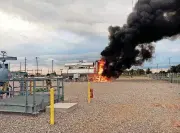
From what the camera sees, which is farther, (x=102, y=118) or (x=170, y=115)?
(x=170, y=115)

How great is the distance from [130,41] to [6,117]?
85.7ft

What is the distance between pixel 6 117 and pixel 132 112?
5230 mm

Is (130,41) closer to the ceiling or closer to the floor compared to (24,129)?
closer to the ceiling

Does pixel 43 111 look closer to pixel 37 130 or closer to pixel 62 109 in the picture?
pixel 62 109

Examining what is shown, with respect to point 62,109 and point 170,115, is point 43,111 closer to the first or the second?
point 62,109

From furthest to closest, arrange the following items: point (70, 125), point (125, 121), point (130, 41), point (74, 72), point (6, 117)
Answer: point (74, 72), point (130, 41), point (6, 117), point (125, 121), point (70, 125)

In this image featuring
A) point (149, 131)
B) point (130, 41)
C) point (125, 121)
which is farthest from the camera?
point (130, 41)

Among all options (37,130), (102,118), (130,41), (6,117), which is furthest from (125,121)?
(130,41)

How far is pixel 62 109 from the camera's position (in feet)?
45.7

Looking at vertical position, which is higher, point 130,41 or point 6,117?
point 130,41

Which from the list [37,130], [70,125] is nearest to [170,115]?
[70,125]

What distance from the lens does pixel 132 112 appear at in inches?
550

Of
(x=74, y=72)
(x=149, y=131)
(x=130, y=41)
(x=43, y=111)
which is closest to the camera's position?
(x=149, y=131)

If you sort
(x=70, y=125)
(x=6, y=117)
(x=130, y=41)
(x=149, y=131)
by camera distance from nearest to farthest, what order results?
(x=149, y=131)
(x=70, y=125)
(x=6, y=117)
(x=130, y=41)
